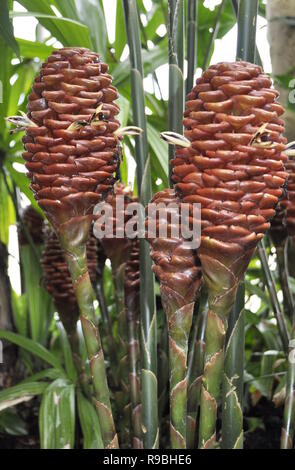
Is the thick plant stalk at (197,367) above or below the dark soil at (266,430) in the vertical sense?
above

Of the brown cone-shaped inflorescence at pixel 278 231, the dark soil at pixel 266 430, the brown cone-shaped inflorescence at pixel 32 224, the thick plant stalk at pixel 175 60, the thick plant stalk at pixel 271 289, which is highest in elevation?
the thick plant stalk at pixel 175 60

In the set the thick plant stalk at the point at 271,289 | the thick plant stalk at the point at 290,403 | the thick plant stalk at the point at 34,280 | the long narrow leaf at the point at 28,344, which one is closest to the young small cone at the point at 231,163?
the thick plant stalk at the point at 290,403

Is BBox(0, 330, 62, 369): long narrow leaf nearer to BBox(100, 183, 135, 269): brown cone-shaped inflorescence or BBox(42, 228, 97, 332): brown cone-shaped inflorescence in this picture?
BBox(42, 228, 97, 332): brown cone-shaped inflorescence

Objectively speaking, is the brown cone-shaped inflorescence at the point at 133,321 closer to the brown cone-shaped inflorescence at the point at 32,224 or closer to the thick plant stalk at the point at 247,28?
the thick plant stalk at the point at 247,28

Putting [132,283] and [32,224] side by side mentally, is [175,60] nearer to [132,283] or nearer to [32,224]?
[132,283]

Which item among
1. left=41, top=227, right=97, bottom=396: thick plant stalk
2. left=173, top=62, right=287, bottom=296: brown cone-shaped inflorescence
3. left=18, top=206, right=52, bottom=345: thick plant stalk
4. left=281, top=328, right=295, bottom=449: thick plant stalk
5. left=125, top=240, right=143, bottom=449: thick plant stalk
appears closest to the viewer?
left=173, top=62, right=287, bottom=296: brown cone-shaped inflorescence

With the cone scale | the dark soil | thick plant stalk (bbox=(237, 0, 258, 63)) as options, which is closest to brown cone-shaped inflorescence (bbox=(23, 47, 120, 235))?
the cone scale

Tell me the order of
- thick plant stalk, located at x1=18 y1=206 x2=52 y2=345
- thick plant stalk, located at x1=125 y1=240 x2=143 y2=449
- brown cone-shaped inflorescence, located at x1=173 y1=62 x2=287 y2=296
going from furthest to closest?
thick plant stalk, located at x1=18 y1=206 x2=52 y2=345, thick plant stalk, located at x1=125 y1=240 x2=143 y2=449, brown cone-shaped inflorescence, located at x1=173 y1=62 x2=287 y2=296

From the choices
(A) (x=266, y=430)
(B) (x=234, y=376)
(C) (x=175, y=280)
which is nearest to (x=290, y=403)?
(B) (x=234, y=376)
